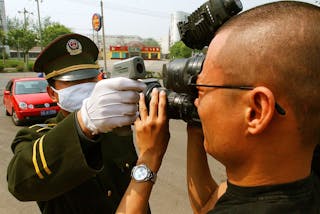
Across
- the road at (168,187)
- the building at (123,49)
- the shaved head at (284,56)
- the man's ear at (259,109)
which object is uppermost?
the building at (123,49)

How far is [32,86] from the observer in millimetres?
8109

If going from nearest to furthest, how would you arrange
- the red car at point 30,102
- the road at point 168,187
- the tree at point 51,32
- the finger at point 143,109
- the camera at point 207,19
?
the camera at point 207,19 < the finger at point 143,109 < the road at point 168,187 < the red car at point 30,102 < the tree at point 51,32

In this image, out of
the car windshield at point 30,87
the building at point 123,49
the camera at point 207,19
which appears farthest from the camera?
the building at point 123,49

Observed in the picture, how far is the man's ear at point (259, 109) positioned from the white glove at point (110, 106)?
480mm

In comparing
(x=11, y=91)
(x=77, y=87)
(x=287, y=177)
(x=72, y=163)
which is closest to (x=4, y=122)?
(x=11, y=91)

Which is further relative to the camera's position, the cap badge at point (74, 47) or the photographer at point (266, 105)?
the cap badge at point (74, 47)

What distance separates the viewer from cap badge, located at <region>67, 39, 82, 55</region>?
1.85 meters

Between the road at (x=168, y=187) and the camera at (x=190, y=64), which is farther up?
the camera at (x=190, y=64)

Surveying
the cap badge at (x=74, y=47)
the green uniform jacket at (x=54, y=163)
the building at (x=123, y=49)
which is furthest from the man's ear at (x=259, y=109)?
the building at (x=123, y=49)

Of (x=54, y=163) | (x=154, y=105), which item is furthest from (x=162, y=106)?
(x=54, y=163)

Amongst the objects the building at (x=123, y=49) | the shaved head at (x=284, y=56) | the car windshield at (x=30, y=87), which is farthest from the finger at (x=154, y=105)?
the building at (x=123, y=49)

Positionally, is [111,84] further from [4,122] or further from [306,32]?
[4,122]

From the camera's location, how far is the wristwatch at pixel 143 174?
1.18 meters

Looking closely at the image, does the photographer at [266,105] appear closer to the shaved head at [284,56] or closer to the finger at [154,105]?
the shaved head at [284,56]
